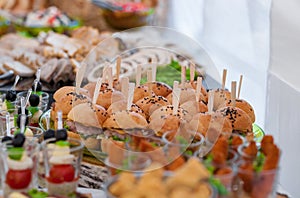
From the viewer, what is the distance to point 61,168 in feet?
4.57

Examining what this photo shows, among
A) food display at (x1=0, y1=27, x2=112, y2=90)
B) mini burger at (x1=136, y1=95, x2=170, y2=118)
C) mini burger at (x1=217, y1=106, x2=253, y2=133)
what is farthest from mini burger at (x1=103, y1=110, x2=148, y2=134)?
food display at (x1=0, y1=27, x2=112, y2=90)

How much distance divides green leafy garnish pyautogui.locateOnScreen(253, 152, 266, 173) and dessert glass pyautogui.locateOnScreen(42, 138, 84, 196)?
434mm

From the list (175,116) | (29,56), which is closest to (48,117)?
(175,116)

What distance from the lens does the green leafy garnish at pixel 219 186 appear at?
3.96 feet

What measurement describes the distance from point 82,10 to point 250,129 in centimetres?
344

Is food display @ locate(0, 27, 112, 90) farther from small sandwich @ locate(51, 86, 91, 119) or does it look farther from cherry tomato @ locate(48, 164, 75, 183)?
cherry tomato @ locate(48, 164, 75, 183)

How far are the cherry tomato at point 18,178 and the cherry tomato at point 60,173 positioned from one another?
6 centimetres

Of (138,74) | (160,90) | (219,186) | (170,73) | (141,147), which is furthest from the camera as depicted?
(170,73)

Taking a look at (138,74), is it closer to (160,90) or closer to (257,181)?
(160,90)

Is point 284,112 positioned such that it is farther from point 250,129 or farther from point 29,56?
point 29,56

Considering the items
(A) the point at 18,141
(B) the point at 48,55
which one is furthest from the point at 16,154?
(B) the point at 48,55

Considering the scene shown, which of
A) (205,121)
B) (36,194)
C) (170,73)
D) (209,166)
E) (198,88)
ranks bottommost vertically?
(36,194)

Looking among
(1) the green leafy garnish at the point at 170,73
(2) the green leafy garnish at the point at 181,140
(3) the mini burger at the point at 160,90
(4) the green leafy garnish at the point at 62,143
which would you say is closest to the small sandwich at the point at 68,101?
(3) the mini burger at the point at 160,90

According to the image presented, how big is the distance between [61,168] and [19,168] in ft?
0.33
